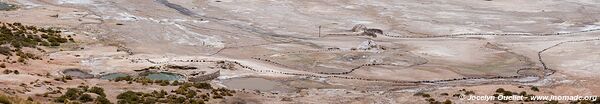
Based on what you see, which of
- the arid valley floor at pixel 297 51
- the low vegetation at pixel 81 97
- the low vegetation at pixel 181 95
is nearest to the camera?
the low vegetation at pixel 81 97

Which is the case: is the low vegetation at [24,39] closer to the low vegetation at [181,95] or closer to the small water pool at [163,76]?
the small water pool at [163,76]

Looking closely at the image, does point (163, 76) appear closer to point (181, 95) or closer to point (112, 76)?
point (112, 76)

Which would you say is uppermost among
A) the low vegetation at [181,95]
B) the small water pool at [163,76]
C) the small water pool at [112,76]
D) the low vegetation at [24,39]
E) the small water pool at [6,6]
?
the small water pool at [6,6]

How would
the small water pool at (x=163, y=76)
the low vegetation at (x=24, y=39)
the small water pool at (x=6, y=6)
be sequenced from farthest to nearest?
the small water pool at (x=6, y=6), the low vegetation at (x=24, y=39), the small water pool at (x=163, y=76)

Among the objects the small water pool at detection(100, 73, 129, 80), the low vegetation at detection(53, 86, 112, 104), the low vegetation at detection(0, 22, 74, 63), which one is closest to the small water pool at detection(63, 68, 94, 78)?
the small water pool at detection(100, 73, 129, 80)

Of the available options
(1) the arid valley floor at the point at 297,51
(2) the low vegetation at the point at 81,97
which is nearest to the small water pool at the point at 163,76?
(1) the arid valley floor at the point at 297,51

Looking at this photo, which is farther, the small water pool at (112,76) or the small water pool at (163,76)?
the small water pool at (163,76)

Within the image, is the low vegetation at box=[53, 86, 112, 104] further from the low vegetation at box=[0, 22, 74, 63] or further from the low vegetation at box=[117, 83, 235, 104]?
the low vegetation at box=[0, 22, 74, 63]

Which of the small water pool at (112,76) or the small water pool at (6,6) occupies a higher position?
the small water pool at (6,6)

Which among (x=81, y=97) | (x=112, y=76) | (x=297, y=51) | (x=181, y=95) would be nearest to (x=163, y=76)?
(x=112, y=76)

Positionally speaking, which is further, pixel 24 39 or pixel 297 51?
pixel 297 51
